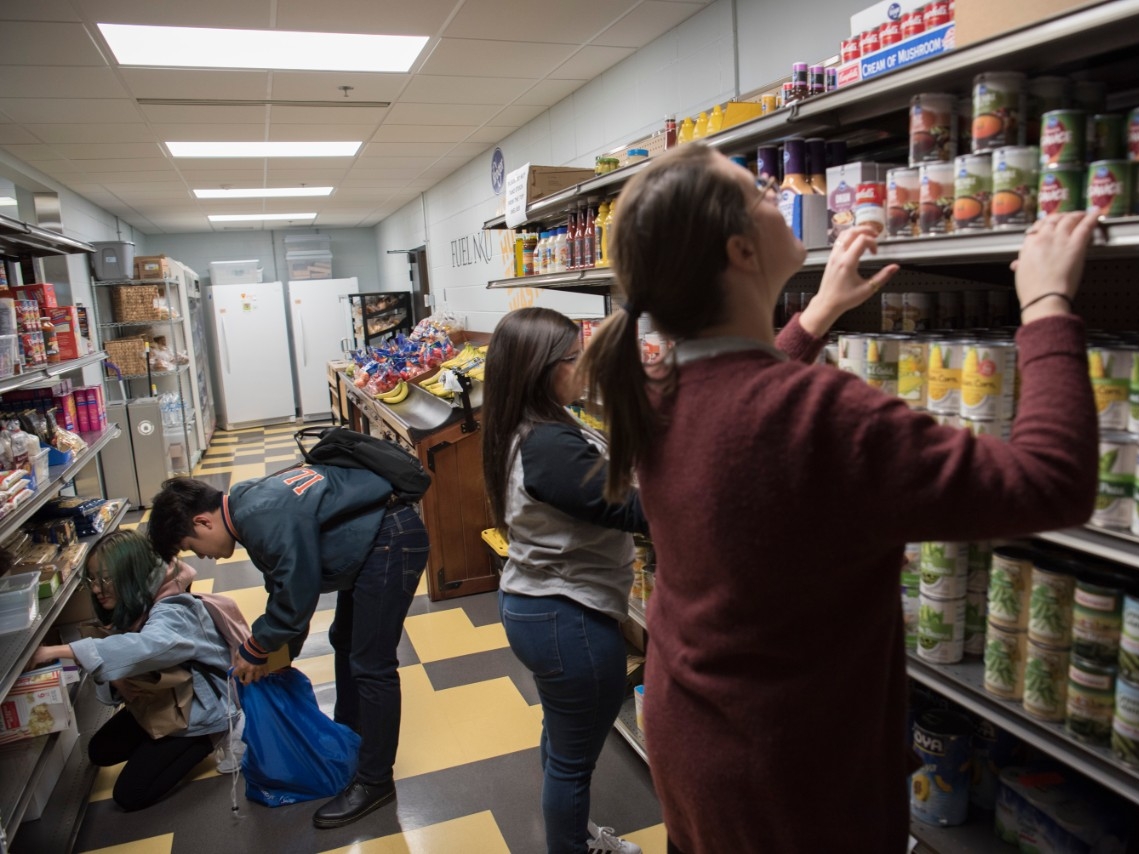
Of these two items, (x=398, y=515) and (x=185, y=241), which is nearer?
(x=398, y=515)

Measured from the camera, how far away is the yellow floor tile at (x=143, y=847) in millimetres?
2656

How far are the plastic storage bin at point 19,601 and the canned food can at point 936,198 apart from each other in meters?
2.91

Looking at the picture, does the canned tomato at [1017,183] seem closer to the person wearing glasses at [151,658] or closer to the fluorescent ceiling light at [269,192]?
the person wearing glasses at [151,658]

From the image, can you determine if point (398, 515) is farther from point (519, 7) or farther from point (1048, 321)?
point (519, 7)

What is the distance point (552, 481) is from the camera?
1.87 meters

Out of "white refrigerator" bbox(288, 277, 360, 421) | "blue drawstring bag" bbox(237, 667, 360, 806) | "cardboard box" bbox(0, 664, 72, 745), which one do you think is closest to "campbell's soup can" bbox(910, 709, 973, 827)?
"blue drawstring bag" bbox(237, 667, 360, 806)

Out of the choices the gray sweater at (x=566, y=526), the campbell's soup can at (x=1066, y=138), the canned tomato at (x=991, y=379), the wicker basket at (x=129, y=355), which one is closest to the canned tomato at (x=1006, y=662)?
the canned tomato at (x=991, y=379)

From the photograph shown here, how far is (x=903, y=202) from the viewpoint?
150 cm

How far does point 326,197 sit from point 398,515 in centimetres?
838

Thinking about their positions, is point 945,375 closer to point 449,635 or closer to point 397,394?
point 449,635

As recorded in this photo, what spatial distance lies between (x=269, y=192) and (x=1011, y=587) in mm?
9377

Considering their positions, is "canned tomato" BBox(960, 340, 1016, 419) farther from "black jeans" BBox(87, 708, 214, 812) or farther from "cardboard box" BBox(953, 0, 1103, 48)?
"black jeans" BBox(87, 708, 214, 812)

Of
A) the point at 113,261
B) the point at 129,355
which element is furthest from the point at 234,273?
the point at 129,355

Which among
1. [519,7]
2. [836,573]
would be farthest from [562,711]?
[519,7]
